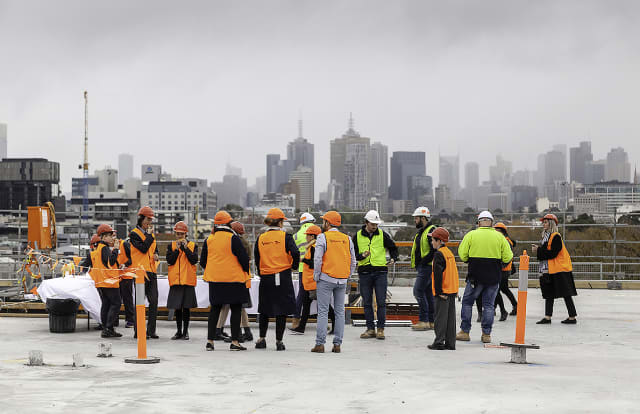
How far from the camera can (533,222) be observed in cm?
2780

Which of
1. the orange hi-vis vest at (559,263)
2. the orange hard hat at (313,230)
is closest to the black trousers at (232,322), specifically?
the orange hard hat at (313,230)

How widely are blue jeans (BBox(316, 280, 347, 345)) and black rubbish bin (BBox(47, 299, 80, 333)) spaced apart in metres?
4.47

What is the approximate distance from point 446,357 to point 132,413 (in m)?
5.05

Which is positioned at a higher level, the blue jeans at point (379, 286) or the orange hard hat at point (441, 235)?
the orange hard hat at point (441, 235)

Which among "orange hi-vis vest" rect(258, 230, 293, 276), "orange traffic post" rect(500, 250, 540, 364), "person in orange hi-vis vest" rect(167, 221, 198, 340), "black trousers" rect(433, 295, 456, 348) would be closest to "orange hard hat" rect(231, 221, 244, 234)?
"person in orange hi-vis vest" rect(167, 221, 198, 340)

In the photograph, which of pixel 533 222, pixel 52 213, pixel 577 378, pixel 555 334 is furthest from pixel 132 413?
pixel 533 222

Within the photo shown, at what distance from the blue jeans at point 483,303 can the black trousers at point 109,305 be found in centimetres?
539

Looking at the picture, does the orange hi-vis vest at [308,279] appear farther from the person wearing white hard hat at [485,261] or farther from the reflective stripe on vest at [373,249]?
the person wearing white hard hat at [485,261]

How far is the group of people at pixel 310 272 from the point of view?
1176cm

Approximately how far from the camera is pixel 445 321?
11750mm

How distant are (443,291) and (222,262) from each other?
10.1ft

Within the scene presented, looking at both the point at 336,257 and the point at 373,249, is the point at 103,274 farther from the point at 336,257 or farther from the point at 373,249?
the point at 373,249

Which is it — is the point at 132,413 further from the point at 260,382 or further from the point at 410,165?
the point at 410,165

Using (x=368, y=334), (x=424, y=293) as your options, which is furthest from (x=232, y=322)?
(x=424, y=293)
